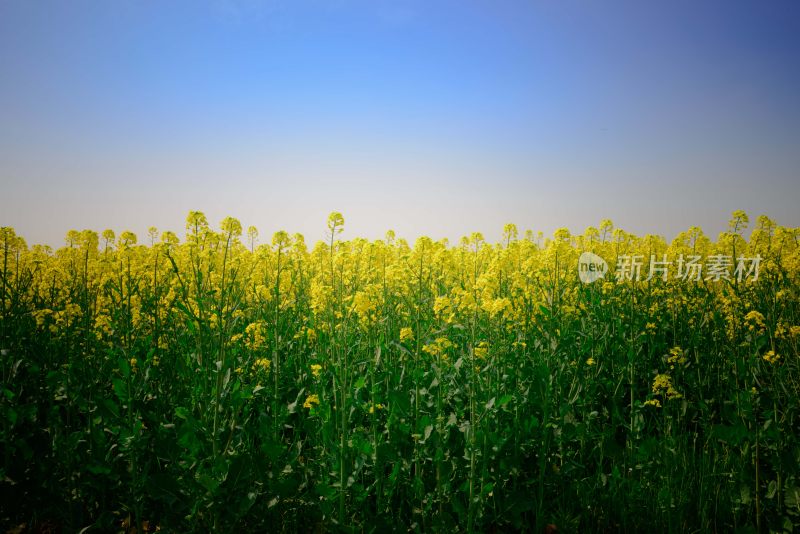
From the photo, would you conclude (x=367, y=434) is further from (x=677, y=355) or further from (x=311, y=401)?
(x=677, y=355)

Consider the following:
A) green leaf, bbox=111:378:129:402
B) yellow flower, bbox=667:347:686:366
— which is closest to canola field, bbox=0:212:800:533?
green leaf, bbox=111:378:129:402

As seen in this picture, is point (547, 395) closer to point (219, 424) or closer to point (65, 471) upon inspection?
point (219, 424)

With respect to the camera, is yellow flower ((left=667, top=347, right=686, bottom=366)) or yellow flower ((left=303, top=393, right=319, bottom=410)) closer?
yellow flower ((left=303, top=393, right=319, bottom=410))

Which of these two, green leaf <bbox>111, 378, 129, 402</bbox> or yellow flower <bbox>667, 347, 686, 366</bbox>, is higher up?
yellow flower <bbox>667, 347, 686, 366</bbox>

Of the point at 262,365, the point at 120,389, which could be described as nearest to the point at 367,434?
the point at 262,365

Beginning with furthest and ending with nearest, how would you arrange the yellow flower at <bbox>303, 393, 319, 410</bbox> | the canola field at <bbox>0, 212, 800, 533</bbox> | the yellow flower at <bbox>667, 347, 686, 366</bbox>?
Answer: the yellow flower at <bbox>667, 347, 686, 366</bbox>, the yellow flower at <bbox>303, 393, 319, 410</bbox>, the canola field at <bbox>0, 212, 800, 533</bbox>

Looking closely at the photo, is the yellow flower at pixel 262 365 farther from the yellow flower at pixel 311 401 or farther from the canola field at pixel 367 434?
the yellow flower at pixel 311 401

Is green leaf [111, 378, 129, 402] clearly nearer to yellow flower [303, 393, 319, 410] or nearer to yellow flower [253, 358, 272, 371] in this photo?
yellow flower [253, 358, 272, 371]

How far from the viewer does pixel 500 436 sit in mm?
2898

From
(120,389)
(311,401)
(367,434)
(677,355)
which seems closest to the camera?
(120,389)

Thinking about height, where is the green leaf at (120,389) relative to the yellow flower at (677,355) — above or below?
below

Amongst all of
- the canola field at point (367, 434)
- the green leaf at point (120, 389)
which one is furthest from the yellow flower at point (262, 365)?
the green leaf at point (120, 389)

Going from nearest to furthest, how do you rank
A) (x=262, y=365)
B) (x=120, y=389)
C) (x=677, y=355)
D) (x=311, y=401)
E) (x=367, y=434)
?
1. (x=120, y=389)
2. (x=367, y=434)
3. (x=311, y=401)
4. (x=262, y=365)
5. (x=677, y=355)

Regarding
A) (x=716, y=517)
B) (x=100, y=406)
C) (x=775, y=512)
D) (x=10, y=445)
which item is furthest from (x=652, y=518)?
(x=10, y=445)
